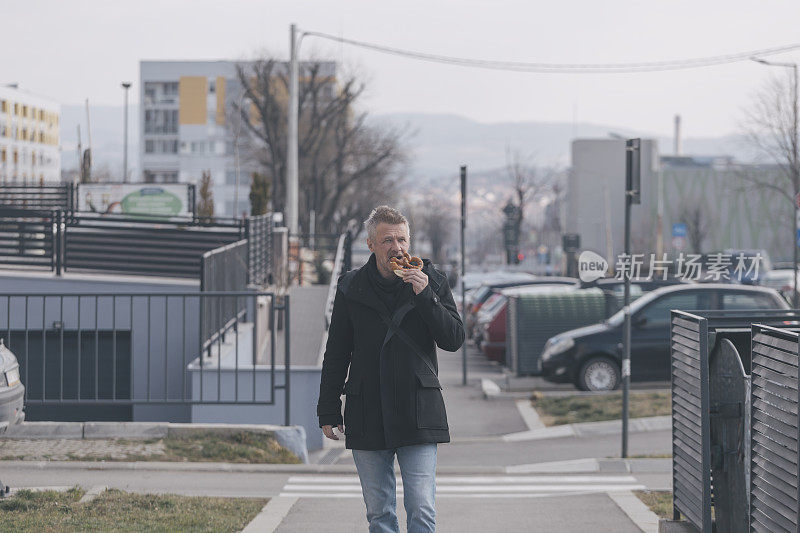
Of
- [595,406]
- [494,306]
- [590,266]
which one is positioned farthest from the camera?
[494,306]

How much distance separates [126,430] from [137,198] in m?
22.7

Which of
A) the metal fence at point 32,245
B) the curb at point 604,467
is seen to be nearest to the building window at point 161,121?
the metal fence at point 32,245

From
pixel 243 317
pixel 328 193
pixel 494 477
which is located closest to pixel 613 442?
pixel 494 477

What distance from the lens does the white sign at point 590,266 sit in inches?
499

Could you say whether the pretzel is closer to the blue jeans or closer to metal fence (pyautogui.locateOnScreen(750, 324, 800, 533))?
the blue jeans

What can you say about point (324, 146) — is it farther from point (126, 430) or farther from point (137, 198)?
A: point (126, 430)

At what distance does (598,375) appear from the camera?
60.3 feet

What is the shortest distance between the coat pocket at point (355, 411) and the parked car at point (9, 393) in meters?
3.86

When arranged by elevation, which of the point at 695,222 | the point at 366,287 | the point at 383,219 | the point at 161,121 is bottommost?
the point at 366,287

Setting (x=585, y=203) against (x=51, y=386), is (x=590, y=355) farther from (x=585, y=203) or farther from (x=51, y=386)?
(x=585, y=203)

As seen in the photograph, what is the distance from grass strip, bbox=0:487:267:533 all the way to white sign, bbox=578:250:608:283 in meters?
5.76

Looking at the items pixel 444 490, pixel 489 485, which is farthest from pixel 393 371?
pixel 489 485

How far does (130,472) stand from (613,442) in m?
6.56

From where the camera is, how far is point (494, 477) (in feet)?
34.6
